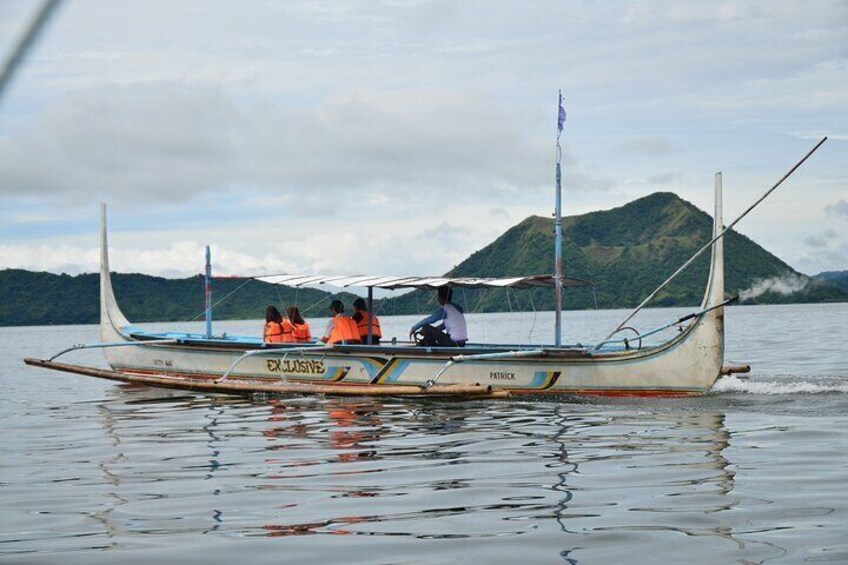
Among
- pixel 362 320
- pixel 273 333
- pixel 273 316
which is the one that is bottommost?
pixel 273 333

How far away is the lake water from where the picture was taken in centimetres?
761

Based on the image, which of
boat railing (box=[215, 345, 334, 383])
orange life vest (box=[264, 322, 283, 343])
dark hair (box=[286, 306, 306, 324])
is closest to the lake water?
boat railing (box=[215, 345, 334, 383])

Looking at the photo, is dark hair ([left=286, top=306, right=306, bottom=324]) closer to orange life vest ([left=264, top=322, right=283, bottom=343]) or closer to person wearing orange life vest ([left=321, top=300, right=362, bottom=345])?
orange life vest ([left=264, top=322, right=283, bottom=343])

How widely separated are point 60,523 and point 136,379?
13782 millimetres

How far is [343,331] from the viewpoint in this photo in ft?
74.2

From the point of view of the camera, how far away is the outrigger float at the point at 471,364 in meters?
19.4

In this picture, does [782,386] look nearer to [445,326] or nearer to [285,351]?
[445,326]

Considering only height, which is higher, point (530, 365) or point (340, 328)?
point (340, 328)

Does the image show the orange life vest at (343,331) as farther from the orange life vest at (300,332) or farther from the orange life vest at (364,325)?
the orange life vest at (300,332)

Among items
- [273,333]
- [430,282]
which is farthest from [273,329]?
[430,282]

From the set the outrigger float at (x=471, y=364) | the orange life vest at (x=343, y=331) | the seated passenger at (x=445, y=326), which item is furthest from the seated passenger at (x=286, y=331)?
the seated passenger at (x=445, y=326)

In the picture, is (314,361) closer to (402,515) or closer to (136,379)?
(136,379)

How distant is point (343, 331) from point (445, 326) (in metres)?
2.47

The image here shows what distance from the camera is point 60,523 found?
29.4 feet
